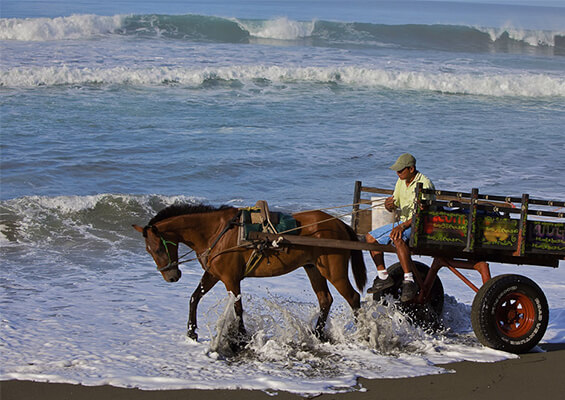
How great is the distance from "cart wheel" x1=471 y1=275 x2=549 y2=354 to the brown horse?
46.3 inches

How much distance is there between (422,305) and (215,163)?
9.35 m

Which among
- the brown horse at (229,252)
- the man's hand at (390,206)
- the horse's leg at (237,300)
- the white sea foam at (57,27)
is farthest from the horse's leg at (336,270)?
the white sea foam at (57,27)

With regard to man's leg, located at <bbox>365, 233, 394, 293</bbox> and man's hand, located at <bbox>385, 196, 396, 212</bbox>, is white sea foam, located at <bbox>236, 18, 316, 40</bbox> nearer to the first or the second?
man's hand, located at <bbox>385, 196, 396, 212</bbox>

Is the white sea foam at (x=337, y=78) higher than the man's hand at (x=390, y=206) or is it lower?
higher

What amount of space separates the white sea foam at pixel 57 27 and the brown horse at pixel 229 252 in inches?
1234

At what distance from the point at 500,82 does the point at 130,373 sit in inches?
1012

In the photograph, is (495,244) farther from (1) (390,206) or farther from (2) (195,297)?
(2) (195,297)

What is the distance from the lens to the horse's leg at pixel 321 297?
6.57 m

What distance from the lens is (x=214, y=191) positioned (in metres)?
13.5

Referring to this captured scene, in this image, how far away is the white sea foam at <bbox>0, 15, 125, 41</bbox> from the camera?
34625 mm

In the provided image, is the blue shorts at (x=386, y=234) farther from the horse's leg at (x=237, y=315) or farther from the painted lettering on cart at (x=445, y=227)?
the horse's leg at (x=237, y=315)

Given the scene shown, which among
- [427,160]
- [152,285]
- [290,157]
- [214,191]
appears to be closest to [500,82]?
[427,160]

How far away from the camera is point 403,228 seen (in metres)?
6.38

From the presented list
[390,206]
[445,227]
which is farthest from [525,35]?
[445,227]
